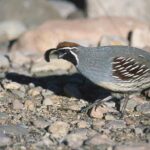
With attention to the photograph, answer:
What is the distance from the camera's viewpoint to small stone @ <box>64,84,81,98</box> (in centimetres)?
690

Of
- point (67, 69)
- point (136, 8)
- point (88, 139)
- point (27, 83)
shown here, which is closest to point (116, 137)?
point (88, 139)

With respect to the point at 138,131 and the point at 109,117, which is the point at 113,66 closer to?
the point at 109,117

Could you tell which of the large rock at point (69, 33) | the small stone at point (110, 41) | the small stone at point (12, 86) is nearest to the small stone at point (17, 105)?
the small stone at point (12, 86)

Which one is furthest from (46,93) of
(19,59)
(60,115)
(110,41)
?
(110,41)

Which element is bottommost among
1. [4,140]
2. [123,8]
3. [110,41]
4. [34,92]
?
[4,140]

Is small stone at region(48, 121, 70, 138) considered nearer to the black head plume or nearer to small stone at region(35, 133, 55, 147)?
small stone at region(35, 133, 55, 147)

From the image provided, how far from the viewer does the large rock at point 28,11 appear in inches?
488

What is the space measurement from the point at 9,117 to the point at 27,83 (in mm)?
1367

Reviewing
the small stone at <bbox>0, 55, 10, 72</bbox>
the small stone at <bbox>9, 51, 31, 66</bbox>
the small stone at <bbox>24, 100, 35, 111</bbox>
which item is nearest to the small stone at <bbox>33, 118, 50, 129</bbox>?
the small stone at <bbox>24, 100, 35, 111</bbox>

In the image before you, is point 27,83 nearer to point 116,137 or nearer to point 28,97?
point 28,97

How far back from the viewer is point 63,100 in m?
6.75

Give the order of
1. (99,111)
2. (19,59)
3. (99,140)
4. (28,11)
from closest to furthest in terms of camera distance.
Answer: (99,140)
(99,111)
(19,59)
(28,11)

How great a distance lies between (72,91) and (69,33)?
3.08 metres

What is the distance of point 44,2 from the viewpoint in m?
12.4
